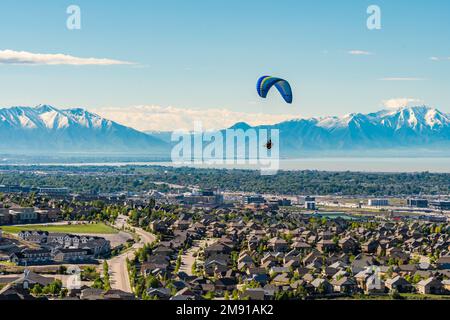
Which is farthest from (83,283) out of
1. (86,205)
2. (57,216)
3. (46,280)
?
(86,205)

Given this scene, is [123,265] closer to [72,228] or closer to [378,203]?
[72,228]

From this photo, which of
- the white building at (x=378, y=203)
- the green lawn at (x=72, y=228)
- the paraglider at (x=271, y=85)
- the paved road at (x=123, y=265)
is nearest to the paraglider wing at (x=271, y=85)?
the paraglider at (x=271, y=85)

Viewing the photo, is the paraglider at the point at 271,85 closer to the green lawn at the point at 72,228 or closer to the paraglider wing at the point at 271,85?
the paraglider wing at the point at 271,85

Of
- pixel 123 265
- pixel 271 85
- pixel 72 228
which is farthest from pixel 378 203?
pixel 271 85

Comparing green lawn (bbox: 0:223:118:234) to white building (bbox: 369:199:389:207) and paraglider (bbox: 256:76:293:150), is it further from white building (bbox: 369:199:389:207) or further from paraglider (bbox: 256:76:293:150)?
white building (bbox: 369:199:389:207)

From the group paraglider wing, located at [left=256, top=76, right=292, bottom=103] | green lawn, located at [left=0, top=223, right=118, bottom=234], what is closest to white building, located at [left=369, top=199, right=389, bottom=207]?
green lawn, located at [left=0, top=223, right=118, bottom=234]
